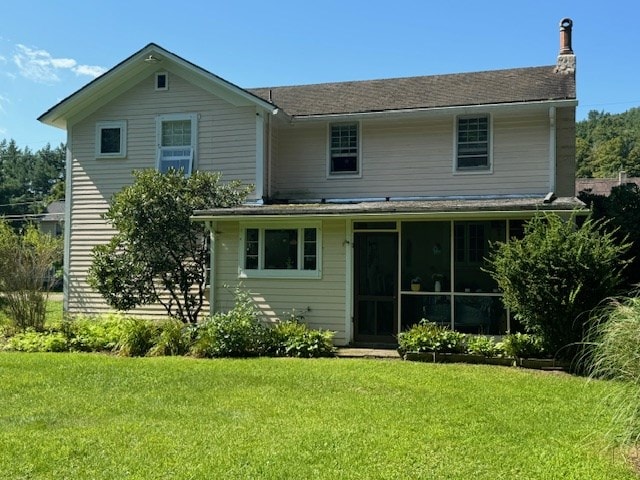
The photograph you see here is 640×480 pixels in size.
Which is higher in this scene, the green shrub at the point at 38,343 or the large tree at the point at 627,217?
the large tree at the point at 627,217

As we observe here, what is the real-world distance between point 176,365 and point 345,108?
8.86m

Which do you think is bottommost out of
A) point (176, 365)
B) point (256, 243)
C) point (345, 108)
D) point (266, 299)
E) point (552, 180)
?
point (176, 365)

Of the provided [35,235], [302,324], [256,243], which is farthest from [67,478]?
[35,235]

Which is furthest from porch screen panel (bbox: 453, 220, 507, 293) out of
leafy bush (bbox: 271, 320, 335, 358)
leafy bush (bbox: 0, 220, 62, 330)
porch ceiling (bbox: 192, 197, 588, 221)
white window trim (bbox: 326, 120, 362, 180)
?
leafy bush (bbox: 0, 220, 62, 330)

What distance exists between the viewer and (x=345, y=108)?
1554 cm

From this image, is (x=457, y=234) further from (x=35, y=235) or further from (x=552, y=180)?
(x=35, y=235)

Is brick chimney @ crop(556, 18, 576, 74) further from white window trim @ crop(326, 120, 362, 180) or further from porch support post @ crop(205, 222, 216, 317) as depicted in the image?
porch support post @ crop(205, 222, 216, 317)

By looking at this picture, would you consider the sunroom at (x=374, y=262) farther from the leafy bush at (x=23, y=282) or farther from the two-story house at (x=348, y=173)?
the leafy bush at (x=23, y=282)

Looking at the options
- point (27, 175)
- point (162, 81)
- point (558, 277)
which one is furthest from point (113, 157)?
point (27, 175)

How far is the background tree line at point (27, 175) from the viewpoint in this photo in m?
80.9

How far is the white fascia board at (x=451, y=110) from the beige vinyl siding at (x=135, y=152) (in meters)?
1.97

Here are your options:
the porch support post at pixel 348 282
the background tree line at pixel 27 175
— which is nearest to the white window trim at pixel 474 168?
the porch support post at pixel 348 282

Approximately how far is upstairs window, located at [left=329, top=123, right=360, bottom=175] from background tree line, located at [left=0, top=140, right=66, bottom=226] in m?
73.5

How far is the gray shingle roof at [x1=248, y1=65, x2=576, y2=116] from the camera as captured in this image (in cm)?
1445
